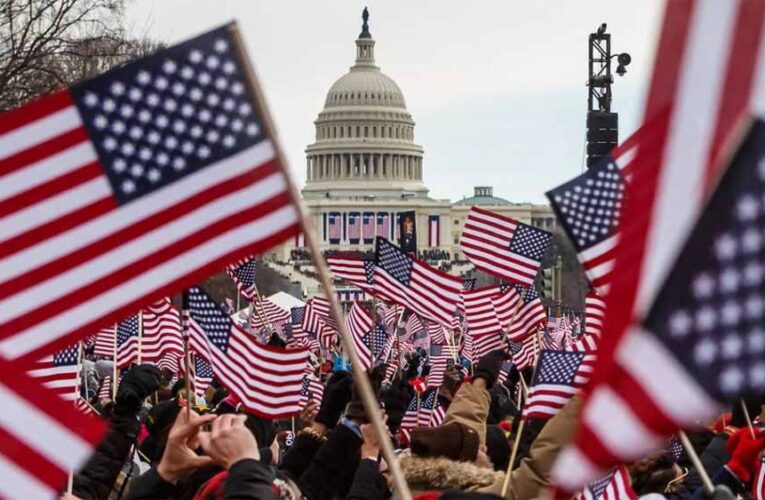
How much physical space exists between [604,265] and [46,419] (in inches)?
107

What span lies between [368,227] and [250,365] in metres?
153

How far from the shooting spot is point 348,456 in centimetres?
579

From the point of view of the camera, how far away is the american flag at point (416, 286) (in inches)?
559

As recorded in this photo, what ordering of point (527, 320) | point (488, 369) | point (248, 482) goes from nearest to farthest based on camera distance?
point (248, 482), point (488, 369), point (527, 320)

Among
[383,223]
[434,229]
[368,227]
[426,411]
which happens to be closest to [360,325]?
[426,411]

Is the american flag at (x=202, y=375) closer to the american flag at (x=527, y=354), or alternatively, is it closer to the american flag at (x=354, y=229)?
the american flag at (x=527, y=354)

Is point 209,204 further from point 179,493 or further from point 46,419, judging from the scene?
point 179,493

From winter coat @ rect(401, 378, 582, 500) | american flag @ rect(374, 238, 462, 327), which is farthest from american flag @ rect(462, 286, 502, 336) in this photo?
winter coat @ rect(401, 378, 582, 500)

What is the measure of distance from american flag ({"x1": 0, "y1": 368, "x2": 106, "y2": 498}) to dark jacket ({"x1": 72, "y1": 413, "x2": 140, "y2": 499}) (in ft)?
7.97

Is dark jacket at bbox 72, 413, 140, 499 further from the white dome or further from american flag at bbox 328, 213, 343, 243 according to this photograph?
the white dome

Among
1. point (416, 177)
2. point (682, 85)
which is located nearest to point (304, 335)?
point (682, 85)

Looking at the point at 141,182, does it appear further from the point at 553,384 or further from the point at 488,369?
the point at 553,384

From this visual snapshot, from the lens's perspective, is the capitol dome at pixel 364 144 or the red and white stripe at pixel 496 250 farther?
the capitol dome at pixel 364 144

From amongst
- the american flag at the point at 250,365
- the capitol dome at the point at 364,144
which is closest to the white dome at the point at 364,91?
the capitol dome at the point at 364,144
